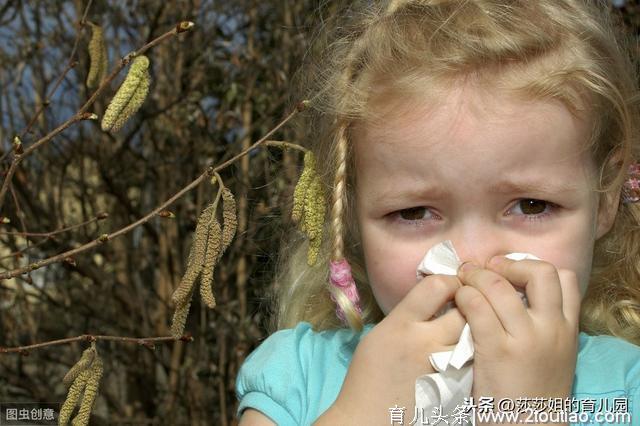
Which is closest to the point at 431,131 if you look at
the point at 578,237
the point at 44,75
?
the point at 578,237

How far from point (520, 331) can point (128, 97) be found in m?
0.80

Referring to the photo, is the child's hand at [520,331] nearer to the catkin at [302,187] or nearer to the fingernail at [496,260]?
the fingernail at [496,260]

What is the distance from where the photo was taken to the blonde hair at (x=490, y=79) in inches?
68.0

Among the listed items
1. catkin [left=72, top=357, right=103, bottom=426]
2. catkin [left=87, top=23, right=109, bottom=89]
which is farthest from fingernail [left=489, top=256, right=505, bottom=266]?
catkin [left=87, top=23, right=109, bottom=89]

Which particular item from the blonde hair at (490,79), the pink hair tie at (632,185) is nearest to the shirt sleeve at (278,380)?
the blonde hair at (490,79)

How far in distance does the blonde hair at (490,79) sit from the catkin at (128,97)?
1.46ft

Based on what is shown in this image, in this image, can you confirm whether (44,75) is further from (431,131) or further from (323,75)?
(431,131)

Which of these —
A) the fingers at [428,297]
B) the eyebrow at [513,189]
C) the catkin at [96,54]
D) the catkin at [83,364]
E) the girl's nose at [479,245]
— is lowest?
the catkin at [83,364]

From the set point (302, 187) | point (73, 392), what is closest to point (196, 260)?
point (302, 187)

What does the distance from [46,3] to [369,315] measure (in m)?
2.43

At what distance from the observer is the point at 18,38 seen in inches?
152

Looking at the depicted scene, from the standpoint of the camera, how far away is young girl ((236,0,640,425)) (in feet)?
5.12

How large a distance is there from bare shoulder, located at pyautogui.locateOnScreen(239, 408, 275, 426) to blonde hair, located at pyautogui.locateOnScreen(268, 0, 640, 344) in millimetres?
268

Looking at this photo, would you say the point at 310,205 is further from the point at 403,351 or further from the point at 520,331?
the point at 520,331
